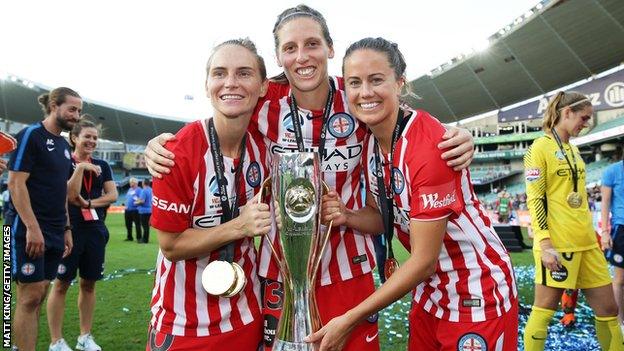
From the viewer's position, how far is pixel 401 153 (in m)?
1.71

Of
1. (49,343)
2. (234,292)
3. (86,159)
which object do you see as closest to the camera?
(234,292)

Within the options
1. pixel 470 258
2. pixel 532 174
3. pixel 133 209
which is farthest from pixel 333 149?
pixel 133 209

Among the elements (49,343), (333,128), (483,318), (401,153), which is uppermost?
(333,128)

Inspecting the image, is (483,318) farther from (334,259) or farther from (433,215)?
Result: (334,259)

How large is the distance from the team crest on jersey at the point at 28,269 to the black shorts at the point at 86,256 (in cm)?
72

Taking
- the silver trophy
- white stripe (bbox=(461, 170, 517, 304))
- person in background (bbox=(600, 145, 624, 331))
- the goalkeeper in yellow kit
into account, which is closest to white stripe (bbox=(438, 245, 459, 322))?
white stripe (bbox=(461, 170, 517, 304))

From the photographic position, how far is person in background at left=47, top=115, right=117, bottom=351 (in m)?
3.90

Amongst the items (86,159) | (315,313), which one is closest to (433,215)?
(315,313)

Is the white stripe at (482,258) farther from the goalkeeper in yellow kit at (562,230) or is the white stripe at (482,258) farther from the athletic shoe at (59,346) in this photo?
the athletic shoe at (59,346)

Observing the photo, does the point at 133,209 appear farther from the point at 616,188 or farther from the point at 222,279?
the point at 222,279

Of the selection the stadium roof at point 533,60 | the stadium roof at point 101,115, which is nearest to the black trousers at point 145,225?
the stadium roof at point 533,60

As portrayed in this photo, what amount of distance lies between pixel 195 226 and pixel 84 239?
9.18ft

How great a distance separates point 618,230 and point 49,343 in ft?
16.1

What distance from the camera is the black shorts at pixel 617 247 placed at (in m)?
4.01
